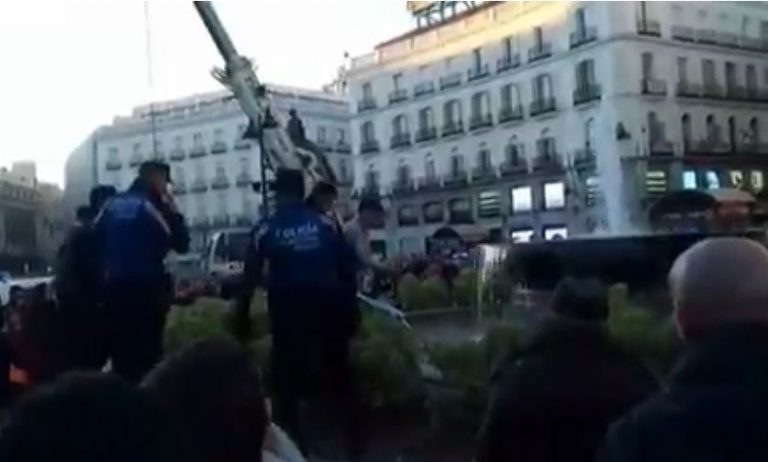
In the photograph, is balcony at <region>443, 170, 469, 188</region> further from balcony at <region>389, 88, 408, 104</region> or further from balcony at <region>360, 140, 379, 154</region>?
balcony at <region>360, 140, 379, 154</region>

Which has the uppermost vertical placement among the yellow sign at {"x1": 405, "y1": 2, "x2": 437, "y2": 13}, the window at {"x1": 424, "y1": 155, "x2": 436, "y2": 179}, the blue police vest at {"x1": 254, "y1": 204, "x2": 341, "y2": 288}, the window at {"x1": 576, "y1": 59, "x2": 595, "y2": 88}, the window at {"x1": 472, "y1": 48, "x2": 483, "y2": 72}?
the yellow sign at {"x1": 405, "y1": 2, "x2": 437, "y2": 13}

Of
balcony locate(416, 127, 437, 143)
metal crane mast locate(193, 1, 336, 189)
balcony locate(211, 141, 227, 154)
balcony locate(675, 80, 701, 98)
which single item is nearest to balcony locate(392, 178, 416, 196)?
balcony locate(416, 127, 437, 143)

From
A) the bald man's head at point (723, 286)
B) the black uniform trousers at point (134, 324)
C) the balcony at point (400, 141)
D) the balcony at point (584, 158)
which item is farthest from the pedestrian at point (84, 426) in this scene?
the balcony at point (400, 141)

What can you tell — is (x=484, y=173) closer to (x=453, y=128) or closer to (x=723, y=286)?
(x=453, y=128)

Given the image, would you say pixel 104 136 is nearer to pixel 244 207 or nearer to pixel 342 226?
pixel 244 207

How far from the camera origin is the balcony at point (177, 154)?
279ft

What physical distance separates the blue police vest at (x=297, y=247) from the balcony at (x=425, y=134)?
218 ft

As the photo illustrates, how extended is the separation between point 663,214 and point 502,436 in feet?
39.0

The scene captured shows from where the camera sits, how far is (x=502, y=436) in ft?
12.4

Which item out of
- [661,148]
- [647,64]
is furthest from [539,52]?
[661,148]

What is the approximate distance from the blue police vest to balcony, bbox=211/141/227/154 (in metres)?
76.9

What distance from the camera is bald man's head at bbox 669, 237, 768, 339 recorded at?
9.21 ft

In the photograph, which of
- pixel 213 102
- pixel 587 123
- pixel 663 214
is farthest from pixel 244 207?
pixel 663 214

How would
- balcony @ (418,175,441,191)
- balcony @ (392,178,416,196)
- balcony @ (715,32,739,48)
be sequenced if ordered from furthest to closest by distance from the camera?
balcony @ (392,178,416,196), balcony @ (418,175,441,191), balcony @ (715,32,739,48)
